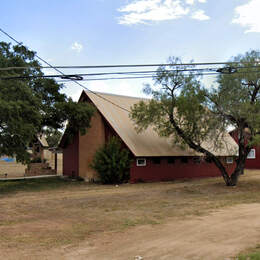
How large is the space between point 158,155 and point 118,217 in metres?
12.5

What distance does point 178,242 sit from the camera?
7723 millimetres

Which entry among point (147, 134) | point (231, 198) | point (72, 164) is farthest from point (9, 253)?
point (72, 164)

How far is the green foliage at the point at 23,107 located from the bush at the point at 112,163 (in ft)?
9.00

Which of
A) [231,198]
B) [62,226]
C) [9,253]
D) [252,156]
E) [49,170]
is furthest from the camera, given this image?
[252,156]

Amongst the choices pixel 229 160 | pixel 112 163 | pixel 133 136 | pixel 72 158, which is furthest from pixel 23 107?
pixel 229 160

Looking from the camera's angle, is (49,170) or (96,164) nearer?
(96,164)

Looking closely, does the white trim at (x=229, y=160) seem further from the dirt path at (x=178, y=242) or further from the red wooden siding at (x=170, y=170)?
the dirt path at (x=178, y=242)

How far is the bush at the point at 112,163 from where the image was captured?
2205cm

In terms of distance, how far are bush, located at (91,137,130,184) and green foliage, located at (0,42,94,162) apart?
9.00 ft

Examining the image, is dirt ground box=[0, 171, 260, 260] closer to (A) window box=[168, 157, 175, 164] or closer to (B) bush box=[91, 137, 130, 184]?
(B) bush box=[91, 137, 130, 184]

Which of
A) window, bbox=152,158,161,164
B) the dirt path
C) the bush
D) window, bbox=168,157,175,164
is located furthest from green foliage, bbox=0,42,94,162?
the dirt path

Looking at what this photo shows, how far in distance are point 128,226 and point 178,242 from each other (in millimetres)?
2336

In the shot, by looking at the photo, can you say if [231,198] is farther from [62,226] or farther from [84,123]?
[84,123]

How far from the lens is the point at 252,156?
3772 cm
